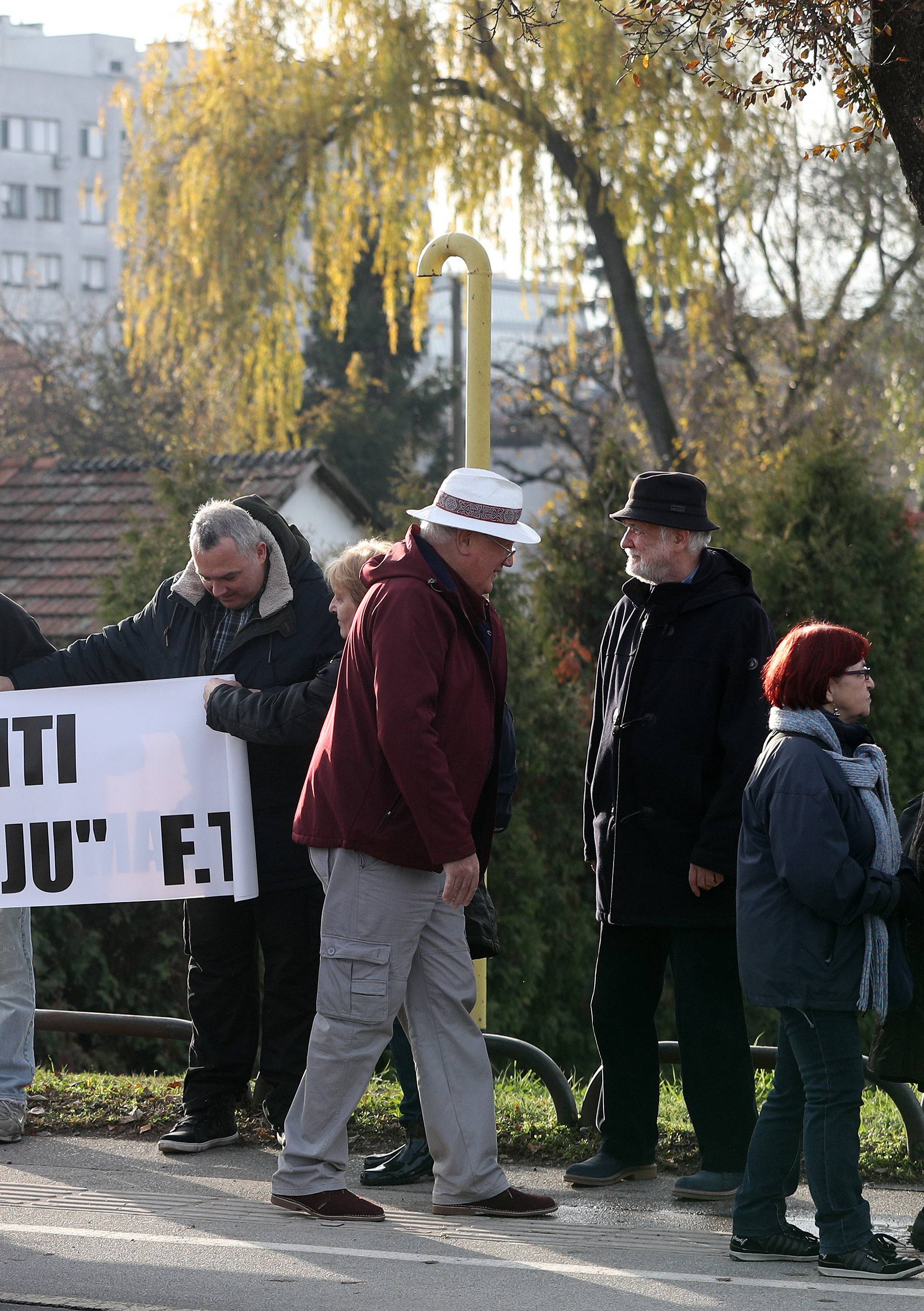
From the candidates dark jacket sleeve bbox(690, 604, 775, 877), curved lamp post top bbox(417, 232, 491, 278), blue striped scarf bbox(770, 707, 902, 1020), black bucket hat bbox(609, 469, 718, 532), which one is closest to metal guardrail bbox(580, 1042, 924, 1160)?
blue striped scarf bbox(770, 707, 902, 1020)

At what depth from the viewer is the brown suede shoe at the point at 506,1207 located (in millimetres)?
4938

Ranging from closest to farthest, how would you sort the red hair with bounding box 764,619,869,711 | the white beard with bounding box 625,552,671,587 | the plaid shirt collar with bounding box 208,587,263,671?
the red hair with bounding box 764,619,869,711 < the white beard with bounding box 625,552,671,587 < the plaid shirt collar with bounding box 208,587,263,671

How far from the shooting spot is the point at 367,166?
16781 millimetres

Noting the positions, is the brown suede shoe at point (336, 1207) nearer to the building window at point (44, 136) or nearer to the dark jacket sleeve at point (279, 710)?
the dark jacket sleeve at point (279, 710)

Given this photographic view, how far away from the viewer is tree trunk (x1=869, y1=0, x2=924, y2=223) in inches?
212

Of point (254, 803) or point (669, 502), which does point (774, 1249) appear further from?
point (254, 803)

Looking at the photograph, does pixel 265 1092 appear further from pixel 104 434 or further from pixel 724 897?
pixel 104 434

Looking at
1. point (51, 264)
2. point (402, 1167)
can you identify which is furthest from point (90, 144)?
point (402, 1167)

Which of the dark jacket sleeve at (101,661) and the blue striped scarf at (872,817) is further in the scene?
the dark jacket sleeve at (101,661)

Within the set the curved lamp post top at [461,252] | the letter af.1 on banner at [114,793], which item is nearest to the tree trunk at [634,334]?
the curved lamp post top at [461,252]

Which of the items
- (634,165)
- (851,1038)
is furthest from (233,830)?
(634,165)

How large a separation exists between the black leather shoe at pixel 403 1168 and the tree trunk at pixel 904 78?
11.1 ft

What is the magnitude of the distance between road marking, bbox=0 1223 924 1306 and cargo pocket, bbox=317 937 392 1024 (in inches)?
24.7

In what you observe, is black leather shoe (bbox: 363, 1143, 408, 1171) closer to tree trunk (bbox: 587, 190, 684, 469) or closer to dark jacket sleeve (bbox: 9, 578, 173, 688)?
dark jacket sleeve (bbox: 9, 578, 173, 688)
